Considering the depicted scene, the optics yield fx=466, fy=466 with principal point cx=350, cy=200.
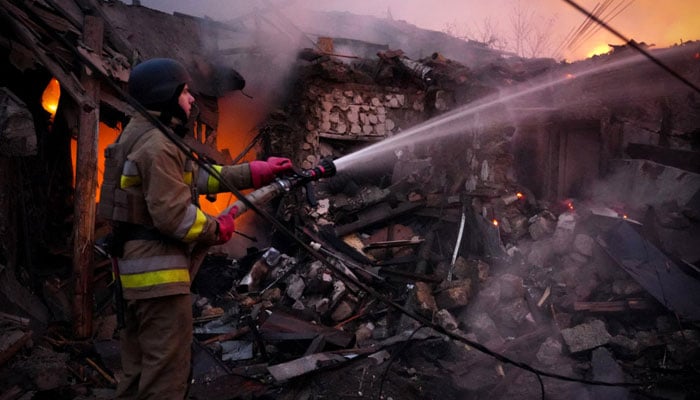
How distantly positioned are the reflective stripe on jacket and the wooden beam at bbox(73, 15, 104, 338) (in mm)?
2932

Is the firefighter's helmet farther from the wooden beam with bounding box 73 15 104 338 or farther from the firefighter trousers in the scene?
the wooden beam with bounding box 73 15 104 338

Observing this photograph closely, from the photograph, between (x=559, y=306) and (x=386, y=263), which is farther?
(x=386, y=263)

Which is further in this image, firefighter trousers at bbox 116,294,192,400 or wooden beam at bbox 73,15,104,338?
wooden beam at bbox 73,15,104,338

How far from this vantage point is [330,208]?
9156mm

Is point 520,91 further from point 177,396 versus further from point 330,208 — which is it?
point 177,396

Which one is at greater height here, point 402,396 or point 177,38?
point 177,38

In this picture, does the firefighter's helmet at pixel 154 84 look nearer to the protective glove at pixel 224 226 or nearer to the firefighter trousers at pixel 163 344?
the protective glove at pixel 224 226

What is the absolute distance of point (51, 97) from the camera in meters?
6.47

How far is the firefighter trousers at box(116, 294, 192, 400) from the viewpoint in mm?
2791

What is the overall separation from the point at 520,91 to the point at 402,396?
20.7 feet

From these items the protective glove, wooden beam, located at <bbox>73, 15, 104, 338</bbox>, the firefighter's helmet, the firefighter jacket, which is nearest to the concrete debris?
the protective glove

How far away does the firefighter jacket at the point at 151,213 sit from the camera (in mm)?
2725

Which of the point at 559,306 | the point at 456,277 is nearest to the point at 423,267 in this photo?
the point at 456,277

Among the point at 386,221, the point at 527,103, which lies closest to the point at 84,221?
the point at 386,221
